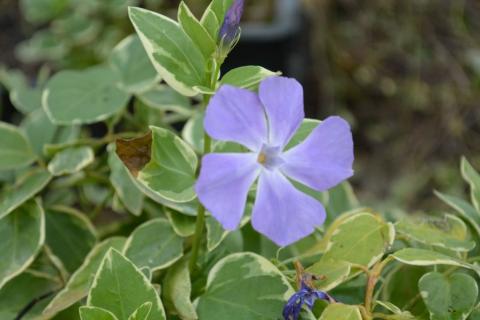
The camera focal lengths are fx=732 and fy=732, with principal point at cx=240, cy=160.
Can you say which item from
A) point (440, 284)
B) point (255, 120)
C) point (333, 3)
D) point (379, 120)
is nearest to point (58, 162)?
point (255, 120)

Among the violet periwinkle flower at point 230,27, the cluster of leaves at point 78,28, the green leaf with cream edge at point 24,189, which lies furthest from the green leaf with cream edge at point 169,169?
the cluster of leaves at point 78,28

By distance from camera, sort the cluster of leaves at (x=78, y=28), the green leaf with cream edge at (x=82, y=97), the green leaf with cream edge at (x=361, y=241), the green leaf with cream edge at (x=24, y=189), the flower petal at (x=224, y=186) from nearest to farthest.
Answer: the flower petal at (x=224, y=186) → the green leaf with cream edge at (x=361, y=241) → the green leaf with cream edge at (x=24, y=189) → the green leaf with cream edge at (x=82, y=97) → the cluster of leaves at (x=78, y=28)

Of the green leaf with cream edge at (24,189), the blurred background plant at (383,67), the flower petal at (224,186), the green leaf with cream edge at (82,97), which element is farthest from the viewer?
the blurred background plant at (383,67)

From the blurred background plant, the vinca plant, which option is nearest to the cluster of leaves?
the blurred background plant

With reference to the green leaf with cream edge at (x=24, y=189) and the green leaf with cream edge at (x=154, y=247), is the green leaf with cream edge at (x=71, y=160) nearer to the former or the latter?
the green leaf with cream edge at (x=24, y=189)

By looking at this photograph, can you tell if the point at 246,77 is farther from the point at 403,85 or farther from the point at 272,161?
the point at 403,85

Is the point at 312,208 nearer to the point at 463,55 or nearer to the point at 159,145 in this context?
the point at 159,145

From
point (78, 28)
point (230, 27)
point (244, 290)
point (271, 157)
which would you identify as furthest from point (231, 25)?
point (78, 28)
